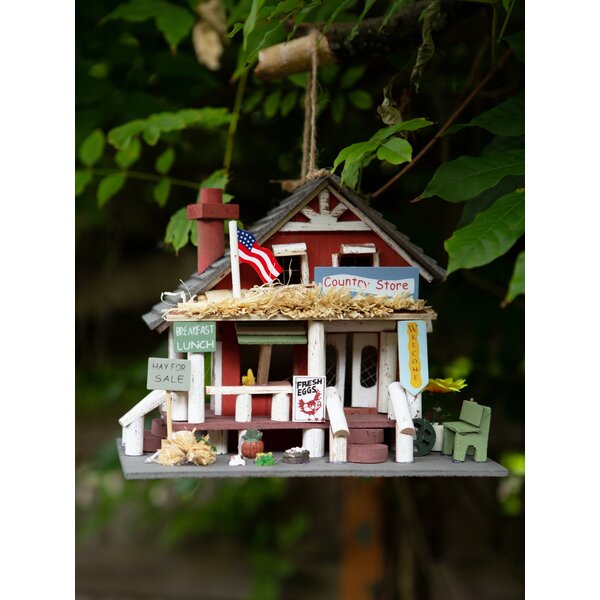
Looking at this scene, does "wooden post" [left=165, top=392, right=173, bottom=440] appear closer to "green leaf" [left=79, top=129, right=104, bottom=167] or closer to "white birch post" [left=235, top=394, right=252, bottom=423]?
"white birch post" [left=235, top=394, right=252, bottom=423]

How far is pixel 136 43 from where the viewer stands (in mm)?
2148

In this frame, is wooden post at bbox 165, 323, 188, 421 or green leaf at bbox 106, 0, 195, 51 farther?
green leaf at bbox 106, 0, 195, 51

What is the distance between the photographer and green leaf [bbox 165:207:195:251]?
1.70 m

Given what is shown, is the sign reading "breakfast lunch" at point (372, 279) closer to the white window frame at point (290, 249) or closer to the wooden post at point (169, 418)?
the white window frame at point (290, 249)

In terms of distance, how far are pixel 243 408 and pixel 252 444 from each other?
62mm

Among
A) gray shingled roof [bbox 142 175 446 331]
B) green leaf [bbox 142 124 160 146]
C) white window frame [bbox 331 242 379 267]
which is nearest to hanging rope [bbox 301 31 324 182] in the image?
gray shingled roof [bbox 142 175 446 331]

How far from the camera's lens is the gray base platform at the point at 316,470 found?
1.27 m

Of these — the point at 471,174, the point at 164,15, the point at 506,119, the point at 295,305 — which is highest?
the point at 164,15

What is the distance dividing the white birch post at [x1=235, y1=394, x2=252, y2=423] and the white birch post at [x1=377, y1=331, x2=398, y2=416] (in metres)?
0.25

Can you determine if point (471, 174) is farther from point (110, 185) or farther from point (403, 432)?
point (110, 185)

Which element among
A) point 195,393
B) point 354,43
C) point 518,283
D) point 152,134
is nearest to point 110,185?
point 152,134

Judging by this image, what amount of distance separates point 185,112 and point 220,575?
7.63 feet

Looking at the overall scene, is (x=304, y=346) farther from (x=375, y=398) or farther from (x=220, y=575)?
(x=220, y=575)

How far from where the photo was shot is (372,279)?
4.66 feet
